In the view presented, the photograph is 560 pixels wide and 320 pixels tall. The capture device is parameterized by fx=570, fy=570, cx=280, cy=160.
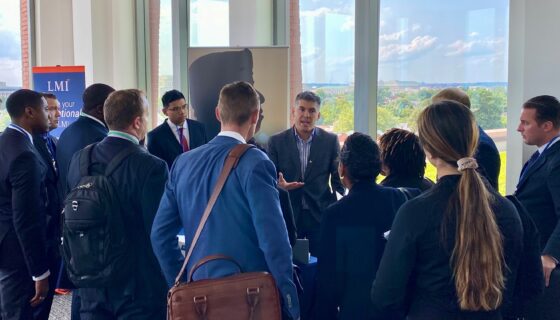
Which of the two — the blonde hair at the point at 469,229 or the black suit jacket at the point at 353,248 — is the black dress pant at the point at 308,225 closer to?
the black suit jacket at the point at 353,248

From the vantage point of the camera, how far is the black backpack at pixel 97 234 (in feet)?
7.47

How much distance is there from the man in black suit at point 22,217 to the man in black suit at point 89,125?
30 cm

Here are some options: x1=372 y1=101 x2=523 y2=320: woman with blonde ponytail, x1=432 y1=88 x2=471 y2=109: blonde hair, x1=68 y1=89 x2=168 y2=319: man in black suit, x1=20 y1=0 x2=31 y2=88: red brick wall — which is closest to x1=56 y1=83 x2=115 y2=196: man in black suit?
x1=68 y1=89 x2=168 y2=319: man in black suit

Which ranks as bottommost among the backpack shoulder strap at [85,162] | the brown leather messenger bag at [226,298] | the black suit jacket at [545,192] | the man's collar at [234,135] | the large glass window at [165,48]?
the brown leather messenger bag at [226,298]

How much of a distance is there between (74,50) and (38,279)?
5116 mm

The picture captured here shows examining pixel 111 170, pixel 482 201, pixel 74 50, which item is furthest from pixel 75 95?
pixel 482 201

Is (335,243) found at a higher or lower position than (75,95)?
lower

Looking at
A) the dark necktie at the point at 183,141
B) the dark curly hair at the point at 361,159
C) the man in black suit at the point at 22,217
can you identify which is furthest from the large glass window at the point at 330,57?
the dark curly hair at the point at 361,159

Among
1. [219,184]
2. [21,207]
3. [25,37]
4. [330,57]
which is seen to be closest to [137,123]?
[219,184]

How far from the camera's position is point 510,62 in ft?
11.9

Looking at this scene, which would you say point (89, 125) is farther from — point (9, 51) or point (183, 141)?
point (9, 51)

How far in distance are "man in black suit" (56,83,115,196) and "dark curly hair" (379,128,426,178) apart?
184 centimetres

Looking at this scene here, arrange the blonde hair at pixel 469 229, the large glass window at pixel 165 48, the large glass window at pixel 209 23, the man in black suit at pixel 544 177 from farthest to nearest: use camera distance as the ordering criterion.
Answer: the large glass window at pixel 165 48 → the large glass window at pixel 209 23 → the man in black suit at pixel 544 177 → the blonde hair at pixel 469 229

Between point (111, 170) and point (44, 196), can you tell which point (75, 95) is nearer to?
point (44, 196)
